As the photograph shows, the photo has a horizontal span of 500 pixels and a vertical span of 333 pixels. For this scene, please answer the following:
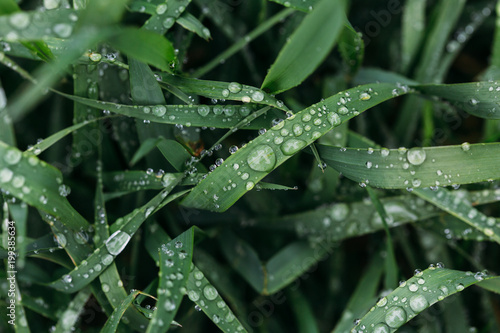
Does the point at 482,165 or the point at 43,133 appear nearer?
the point at 482,165

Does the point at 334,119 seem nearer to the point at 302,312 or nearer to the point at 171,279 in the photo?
the point at 171,279

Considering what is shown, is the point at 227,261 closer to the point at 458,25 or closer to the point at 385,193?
the point at 385,193

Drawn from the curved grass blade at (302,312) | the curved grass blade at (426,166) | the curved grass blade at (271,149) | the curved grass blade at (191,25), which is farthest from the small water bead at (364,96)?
the curved grass blade at (302,312)

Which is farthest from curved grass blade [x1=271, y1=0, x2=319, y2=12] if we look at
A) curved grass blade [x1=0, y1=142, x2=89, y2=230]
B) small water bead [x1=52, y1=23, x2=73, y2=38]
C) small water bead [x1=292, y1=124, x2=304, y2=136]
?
curved grass blade [x1=0, y1=142, x2=89, y2=230]

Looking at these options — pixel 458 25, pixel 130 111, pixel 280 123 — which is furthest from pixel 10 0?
pixel 458 25

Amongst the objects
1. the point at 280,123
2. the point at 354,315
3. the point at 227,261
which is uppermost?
the point at 280,123

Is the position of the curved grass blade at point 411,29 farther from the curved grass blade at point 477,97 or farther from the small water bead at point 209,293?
the small water bead at point 209,293
